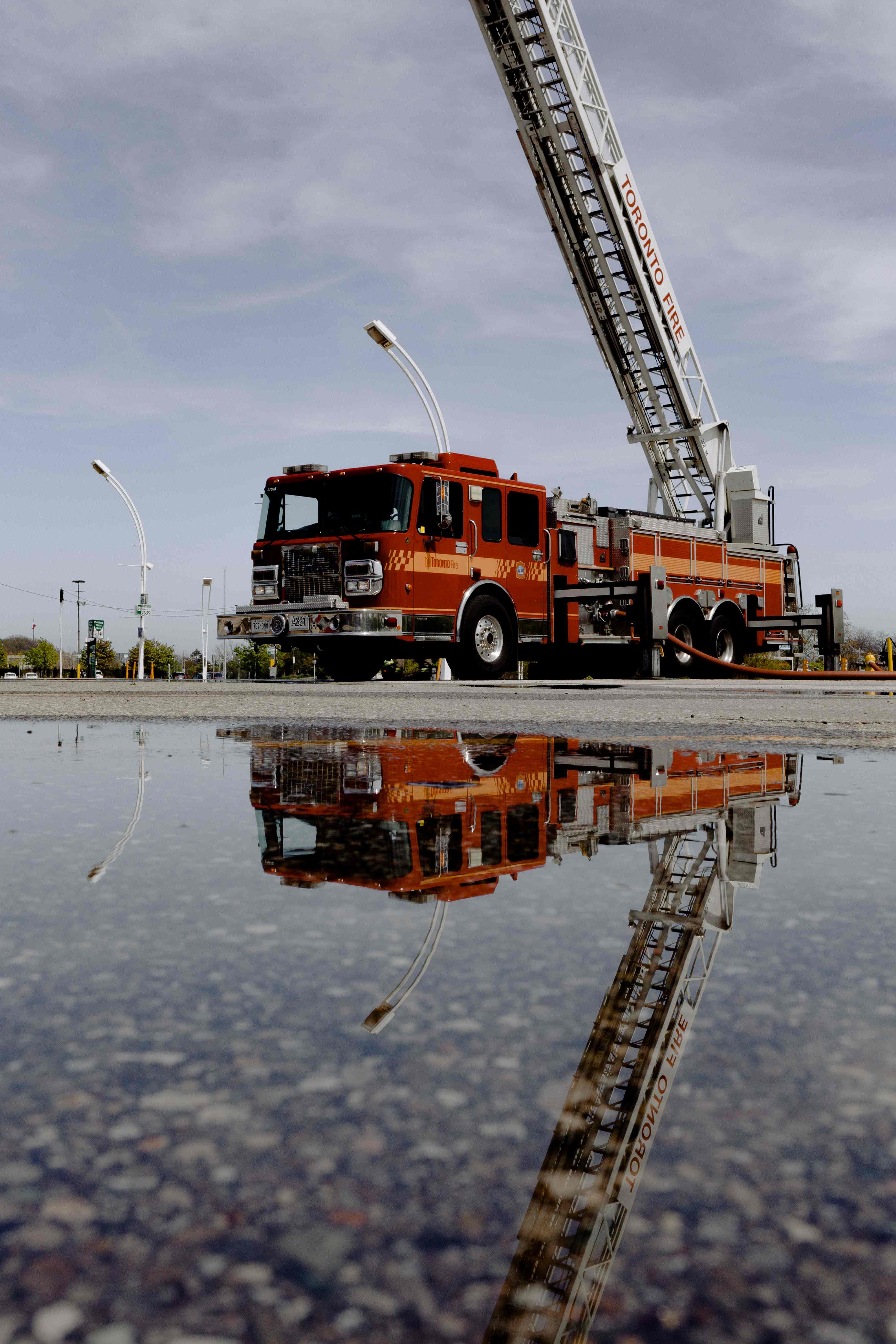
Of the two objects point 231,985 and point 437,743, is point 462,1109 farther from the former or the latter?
point 437,743

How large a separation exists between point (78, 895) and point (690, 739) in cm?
399

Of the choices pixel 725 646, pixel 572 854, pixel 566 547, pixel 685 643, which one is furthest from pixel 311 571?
pixel 572 854

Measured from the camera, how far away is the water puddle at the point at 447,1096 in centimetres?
75

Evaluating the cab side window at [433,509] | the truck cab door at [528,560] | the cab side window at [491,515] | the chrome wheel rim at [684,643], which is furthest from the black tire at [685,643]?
the cab side window at [433,509]

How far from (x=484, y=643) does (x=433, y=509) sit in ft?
6.40

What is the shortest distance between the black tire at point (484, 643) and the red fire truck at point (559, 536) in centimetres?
2

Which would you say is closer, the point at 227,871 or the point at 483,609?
the point at 227,871

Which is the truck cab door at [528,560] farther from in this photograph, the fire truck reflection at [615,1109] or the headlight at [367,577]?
the fire truck reflection at [615,1109]

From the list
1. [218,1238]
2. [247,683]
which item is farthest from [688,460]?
[218,1238]

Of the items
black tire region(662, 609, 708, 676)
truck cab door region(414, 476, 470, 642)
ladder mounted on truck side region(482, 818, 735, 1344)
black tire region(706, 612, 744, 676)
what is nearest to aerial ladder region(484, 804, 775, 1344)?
ladder mounted on truck side region(482, 818, 735, 1344)

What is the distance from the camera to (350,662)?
50.3 feet

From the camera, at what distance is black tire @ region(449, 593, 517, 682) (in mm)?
13547

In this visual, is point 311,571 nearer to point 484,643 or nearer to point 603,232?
point 484,643

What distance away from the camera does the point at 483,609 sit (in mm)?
13758
